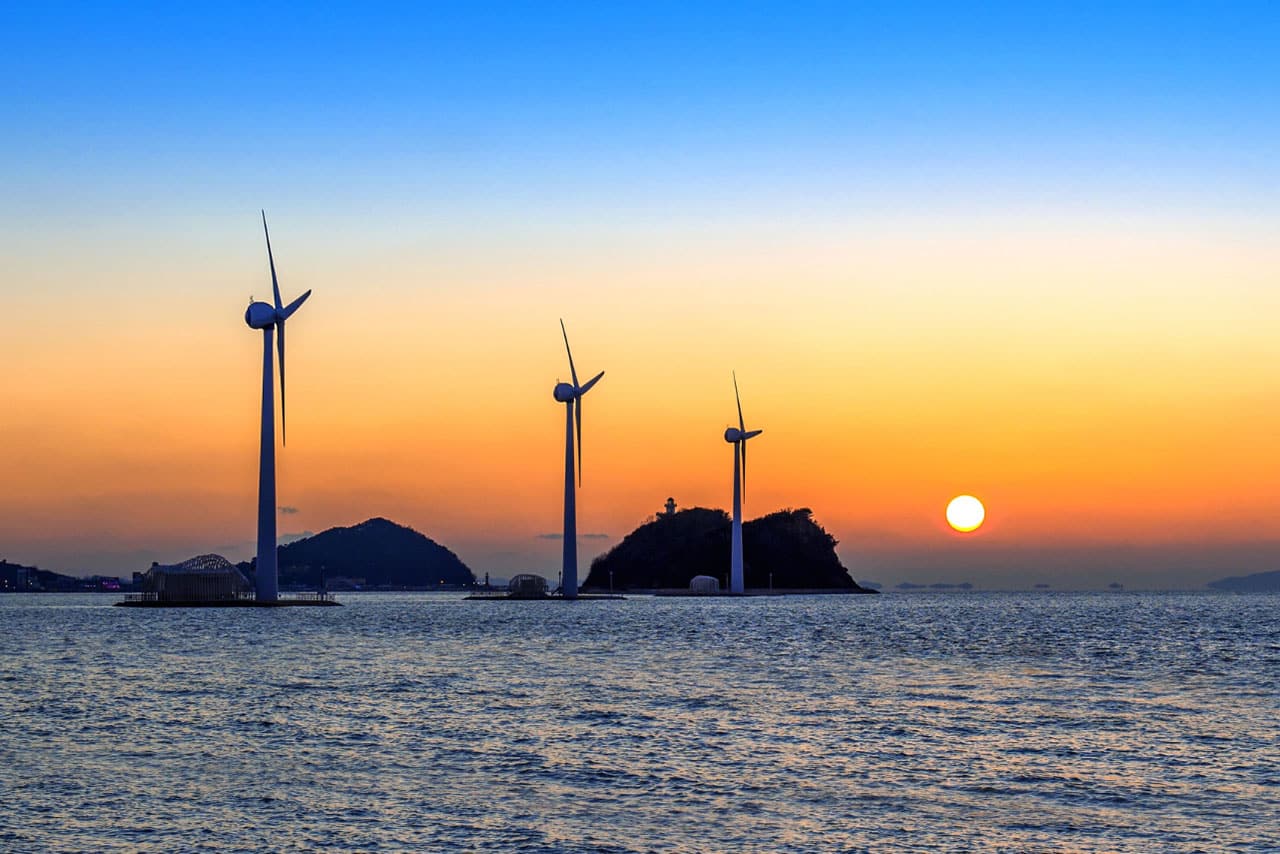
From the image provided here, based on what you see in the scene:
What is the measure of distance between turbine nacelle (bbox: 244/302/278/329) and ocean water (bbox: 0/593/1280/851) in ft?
321

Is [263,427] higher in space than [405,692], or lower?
higher

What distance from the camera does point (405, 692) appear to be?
6625 centimetres

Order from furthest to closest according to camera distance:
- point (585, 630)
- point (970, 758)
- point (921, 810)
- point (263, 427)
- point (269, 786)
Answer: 1. point (263, 427)
2. point (585, 630)
3. point (970, 758)
4. point (269, 786)
5. point (921, 810)

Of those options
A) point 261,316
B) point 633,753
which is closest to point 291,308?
point 261,316

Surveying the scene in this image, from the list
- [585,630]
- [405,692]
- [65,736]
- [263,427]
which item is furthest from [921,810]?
[263,427]

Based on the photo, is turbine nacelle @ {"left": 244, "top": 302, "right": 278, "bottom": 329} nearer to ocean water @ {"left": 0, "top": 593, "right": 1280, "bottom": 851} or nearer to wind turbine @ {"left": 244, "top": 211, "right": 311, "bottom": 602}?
wind turbine @ {"left": 244, "top": 211, "right": 311, "bottom": 602}

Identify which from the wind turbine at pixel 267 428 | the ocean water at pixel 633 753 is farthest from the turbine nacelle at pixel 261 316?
the ocean water at pixel 633 753

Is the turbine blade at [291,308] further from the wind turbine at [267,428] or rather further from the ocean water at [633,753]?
the ocean water at [633,753]

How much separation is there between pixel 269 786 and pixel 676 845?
1368 cm

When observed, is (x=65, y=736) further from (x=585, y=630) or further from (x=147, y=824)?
(x=585, y=630)

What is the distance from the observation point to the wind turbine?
179000 millimetres

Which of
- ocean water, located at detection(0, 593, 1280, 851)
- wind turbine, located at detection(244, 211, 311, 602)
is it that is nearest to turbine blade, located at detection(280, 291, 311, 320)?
wind turbine, located at detection(244, 211, 311, 602)

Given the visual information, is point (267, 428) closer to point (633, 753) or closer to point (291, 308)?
point (291, 308)

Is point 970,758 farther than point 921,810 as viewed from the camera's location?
Yes
